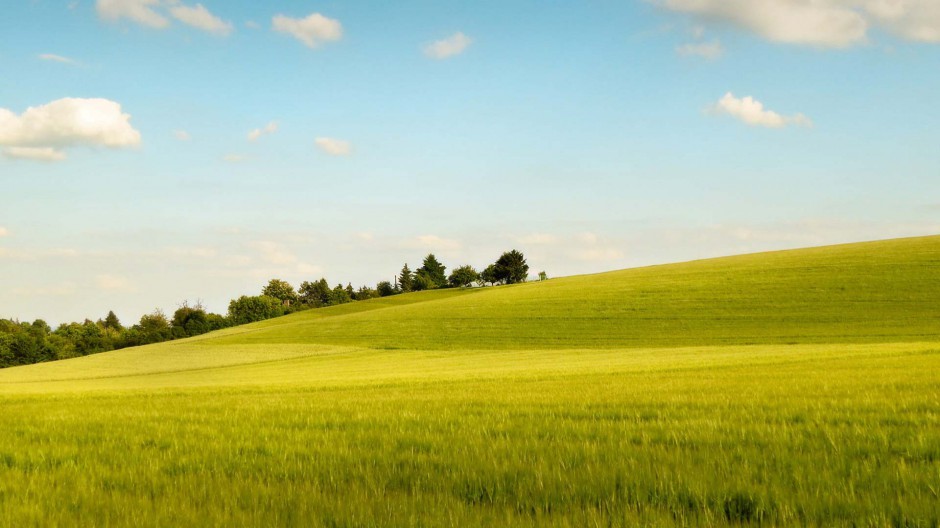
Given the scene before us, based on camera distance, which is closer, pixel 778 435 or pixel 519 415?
pixel 778 435

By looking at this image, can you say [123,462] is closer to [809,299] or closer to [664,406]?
[664,406]

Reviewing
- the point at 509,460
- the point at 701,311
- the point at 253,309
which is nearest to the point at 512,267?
the point at 253,309

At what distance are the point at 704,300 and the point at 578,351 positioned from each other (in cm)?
1840

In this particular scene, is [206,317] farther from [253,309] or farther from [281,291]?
[281,291]

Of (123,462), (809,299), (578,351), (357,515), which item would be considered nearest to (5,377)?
(578,351)

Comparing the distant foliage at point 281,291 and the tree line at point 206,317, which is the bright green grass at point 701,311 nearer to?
the tree line at point 206,317

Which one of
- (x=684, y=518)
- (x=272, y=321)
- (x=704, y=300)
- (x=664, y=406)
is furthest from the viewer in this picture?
(x=272, y=321)

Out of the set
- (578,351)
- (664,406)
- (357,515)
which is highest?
(357,515)

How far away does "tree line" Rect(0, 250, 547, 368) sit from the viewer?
109 metres

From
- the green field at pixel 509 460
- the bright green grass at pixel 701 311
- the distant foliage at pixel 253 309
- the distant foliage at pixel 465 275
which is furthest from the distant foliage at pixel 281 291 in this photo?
the green field at pixel 509 460

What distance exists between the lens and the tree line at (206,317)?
356ft

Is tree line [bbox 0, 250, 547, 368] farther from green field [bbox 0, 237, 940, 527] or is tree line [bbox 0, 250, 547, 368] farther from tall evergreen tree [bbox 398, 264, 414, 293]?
green field [bbox 0, 237, 940, 527]

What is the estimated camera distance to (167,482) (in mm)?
5312

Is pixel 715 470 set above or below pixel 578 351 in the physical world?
above
